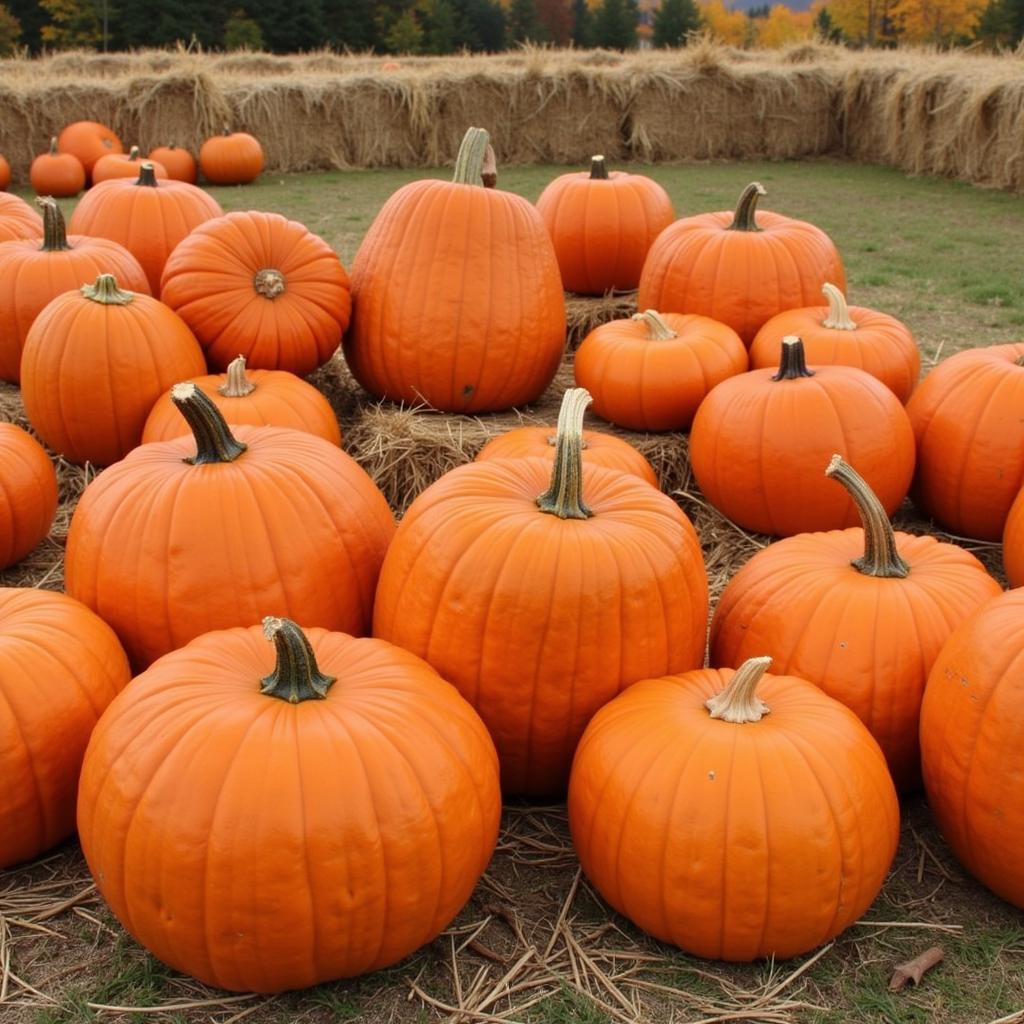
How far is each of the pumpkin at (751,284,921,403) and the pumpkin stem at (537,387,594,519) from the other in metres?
2.05

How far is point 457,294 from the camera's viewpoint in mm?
4480

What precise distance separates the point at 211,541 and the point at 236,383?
4.18 ft

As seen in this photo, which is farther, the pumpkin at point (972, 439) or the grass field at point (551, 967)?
the pumpkin at point (972, 439)

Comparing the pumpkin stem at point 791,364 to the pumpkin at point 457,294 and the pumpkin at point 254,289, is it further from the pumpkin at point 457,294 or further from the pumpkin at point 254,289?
the pumpkin at point 254,289

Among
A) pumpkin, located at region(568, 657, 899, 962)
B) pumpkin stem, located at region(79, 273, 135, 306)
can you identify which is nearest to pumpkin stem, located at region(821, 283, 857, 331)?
pumpkin, located at region(568, 657, 899, 962)

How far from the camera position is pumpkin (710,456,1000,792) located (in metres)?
2.76

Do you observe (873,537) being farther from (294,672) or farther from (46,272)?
(46,272)

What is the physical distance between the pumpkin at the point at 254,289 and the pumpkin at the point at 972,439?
94.9 inches

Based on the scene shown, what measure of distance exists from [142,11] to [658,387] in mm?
38059

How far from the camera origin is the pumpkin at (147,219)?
5488 millimetres

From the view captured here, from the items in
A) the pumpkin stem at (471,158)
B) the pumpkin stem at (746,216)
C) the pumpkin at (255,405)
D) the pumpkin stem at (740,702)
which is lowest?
the pumpkin stem at (740,702)

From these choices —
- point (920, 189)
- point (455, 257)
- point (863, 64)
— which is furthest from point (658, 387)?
point (863, 64)

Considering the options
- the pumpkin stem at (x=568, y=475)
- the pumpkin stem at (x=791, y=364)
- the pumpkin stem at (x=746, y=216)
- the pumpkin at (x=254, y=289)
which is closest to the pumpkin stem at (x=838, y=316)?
the pumpkin stem at (x=791, y=364)

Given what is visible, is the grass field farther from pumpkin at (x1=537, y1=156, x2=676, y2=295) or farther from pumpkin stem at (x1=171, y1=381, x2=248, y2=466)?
pumpkin at (x1=537, y1=156, x2=676, y2=295)
